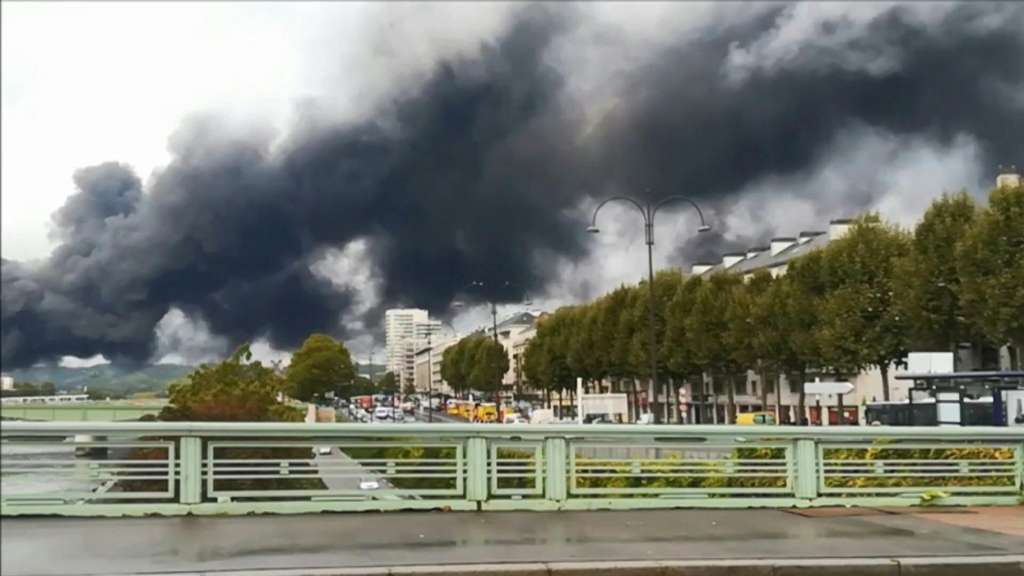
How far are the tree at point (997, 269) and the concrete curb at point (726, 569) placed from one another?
101 ft

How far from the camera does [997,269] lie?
129ft

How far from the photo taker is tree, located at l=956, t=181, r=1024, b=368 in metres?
38.0

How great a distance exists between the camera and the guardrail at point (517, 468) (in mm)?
11539

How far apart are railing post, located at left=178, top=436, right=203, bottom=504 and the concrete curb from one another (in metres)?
3.09

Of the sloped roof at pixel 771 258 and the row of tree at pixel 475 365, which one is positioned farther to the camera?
the row of tree at pixel 475 365

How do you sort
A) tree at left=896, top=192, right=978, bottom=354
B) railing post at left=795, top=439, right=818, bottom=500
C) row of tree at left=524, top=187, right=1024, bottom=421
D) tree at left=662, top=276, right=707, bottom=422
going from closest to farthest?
railing post at left=795, top=439, right=818, bottom=500 → row of tree at left=524, top=187, right=1024, bottom=421 → tree at left=896, top=192, right=978, bottom=354 → tree at left=662, top=276, right=707, bottom=422

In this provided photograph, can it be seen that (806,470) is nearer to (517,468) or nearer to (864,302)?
(517,468)

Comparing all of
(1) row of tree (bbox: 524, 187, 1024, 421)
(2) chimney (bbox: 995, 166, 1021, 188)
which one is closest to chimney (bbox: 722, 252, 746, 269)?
(1) row of tree (bbox: 524, 187, 1024, 421)

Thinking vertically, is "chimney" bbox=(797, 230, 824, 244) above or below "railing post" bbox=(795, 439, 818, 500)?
above

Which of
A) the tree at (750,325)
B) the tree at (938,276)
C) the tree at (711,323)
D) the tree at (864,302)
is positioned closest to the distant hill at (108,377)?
the tree at (938,276)

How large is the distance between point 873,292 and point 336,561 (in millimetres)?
43444

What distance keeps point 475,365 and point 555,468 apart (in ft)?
279

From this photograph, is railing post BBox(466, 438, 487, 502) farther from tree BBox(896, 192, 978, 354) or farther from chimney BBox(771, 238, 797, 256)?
chimney BBox(771, 238, 797, 256)

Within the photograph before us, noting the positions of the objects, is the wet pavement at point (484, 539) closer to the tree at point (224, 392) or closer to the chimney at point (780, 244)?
the tree at point (224, 392)
